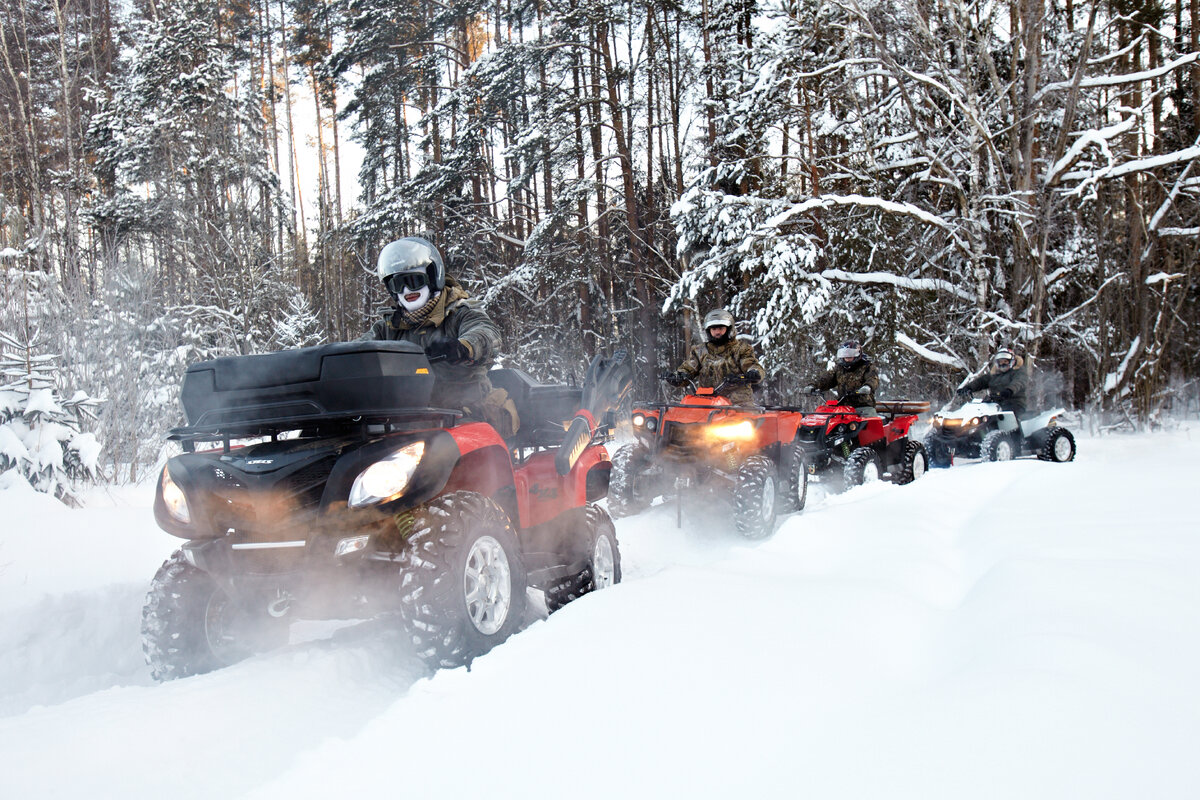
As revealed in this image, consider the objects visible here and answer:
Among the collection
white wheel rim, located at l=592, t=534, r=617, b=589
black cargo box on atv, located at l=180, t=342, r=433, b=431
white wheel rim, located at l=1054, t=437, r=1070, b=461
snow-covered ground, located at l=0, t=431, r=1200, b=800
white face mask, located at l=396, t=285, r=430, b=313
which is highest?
white face mask, located at l=396, t=285, r=430, b=313

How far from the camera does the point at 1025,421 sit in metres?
11.2

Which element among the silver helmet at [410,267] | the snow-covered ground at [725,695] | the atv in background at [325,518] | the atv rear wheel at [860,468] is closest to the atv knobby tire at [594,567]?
the atv in background at [325,518]

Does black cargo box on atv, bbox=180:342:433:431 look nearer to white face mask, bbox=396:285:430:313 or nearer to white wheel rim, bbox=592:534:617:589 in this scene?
white face mask, bbox=396:285:430:313

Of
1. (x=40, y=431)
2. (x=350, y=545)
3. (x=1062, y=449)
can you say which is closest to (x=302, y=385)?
(x=350, y=545)

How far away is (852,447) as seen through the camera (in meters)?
9.09

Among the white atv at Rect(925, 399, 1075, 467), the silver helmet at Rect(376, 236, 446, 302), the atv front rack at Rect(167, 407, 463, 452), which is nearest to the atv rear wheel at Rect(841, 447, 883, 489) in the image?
the white atv at Rect(925, 399, 1075, 467)

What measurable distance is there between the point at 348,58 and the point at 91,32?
243 inches

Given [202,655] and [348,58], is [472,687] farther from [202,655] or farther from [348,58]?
[348,58]

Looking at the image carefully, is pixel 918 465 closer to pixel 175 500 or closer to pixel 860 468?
pixel 860 468

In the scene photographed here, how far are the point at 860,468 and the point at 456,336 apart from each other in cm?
592

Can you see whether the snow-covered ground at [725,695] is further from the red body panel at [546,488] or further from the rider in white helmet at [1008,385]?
the rider in white helmet at [1008,385]

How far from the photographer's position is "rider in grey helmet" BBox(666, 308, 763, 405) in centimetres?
786

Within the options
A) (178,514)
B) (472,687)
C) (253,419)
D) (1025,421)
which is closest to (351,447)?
(253,419)

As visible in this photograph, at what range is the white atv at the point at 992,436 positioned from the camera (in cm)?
1079
